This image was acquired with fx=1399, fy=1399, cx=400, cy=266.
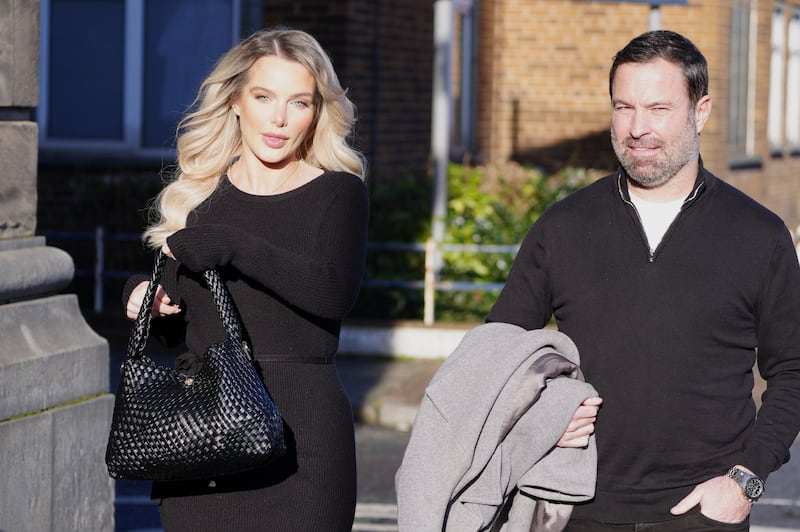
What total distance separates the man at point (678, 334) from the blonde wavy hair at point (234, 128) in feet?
2.57

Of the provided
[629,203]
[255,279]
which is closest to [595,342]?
[629,203]

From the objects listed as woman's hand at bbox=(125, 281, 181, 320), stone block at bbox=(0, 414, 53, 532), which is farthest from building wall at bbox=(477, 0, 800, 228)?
woman's hand at bbox=(125, 281, 181, 320)

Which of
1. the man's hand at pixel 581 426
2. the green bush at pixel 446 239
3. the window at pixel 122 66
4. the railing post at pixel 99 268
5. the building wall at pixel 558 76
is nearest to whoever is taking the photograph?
the man's hand at pixel 581 426

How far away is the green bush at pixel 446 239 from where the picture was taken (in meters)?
12.2

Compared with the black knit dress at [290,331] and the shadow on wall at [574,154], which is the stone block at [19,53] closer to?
the black knit dress at [290,331]

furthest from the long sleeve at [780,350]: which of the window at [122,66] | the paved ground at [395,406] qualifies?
the window at [122,66]

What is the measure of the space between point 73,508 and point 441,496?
2149 mm

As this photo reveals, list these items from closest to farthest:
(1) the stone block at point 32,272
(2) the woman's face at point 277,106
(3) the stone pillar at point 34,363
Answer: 1. (2) the woman's face at point 277,106
2. (3) the stone pillar at point 34,363
3. (1) the stone block at point 32,272

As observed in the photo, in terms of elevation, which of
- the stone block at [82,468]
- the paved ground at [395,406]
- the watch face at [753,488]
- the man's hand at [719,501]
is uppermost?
the watch face at [753,488]

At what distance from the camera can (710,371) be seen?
3523mm

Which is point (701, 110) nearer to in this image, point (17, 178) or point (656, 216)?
point (656, 216)

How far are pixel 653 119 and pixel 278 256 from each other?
101 cm

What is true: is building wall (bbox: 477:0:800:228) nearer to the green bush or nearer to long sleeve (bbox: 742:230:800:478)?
the green bush

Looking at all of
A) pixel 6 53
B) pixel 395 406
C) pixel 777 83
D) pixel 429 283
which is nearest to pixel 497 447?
pixel 6 53
